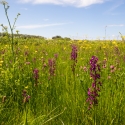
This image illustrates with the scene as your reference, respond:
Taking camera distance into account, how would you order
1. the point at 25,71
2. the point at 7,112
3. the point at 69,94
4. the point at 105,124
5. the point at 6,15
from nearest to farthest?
the point at 105,124 < the point at 7,112 < the point at 69,94 < the point at 6,15 < the point at 25,71

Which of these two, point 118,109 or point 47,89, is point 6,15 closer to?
point 47,89

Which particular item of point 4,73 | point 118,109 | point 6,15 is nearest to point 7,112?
point 4,73

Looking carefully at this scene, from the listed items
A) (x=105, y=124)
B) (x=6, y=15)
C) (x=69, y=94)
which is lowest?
(x=105, y=124)

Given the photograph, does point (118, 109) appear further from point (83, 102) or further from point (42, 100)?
point (42, 100)

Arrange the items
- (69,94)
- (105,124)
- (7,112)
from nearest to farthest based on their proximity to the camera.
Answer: (105,124)
(7,112)
(69,94)

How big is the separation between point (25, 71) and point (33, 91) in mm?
675

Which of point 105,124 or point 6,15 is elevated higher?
point 6,15

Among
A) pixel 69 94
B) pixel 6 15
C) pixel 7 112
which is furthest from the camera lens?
pixel 6 15

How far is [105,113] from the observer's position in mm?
2242

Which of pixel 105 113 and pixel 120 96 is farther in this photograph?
pixel 120 96

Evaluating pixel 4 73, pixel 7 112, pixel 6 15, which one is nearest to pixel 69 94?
pixel 7 112

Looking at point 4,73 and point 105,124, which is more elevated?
point 4,73

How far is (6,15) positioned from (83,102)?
175cm

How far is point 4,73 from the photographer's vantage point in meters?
3.19
